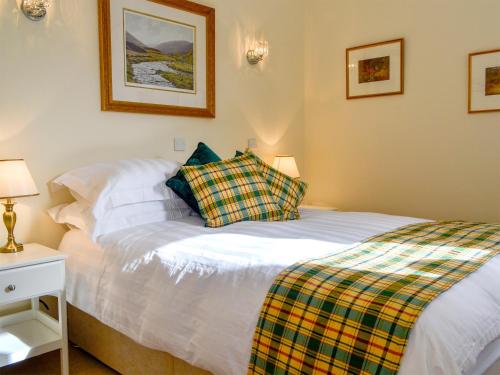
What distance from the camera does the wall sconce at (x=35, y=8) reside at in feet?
7.60

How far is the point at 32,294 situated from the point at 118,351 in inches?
18.0

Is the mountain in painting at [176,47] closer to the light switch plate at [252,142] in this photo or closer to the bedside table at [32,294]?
the light switch plate at [252,142]

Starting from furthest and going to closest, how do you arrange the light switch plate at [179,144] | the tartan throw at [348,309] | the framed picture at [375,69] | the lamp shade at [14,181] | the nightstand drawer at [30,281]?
the framed picture at [375,69]
the light switch plate at [179,144]
the lamp shade at [14,181]
the nightstand drawer at [30,281]
the tartan throw at [348,309]

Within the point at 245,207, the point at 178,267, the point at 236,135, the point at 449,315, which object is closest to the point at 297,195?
the point at 245,207

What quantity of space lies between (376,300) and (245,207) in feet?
4.26

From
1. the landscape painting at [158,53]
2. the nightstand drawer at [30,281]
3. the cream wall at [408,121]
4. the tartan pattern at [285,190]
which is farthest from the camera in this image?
the cream wall at [408,121]

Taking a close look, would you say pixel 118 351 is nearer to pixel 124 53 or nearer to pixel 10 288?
pixel 10 288

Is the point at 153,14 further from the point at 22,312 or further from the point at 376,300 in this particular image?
the point at 376,300

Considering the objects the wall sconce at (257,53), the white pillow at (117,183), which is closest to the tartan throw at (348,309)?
the white pillow at (117,183)

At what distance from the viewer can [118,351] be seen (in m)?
2.07

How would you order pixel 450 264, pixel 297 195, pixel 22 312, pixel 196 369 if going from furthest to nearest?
pixel 297 195
pixel 22 312
pixel 196 369
pixel 450 264

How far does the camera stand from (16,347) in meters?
2.00

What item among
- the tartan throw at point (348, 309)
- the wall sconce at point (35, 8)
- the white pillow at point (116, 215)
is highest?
the wall sconce at point (35, 8)

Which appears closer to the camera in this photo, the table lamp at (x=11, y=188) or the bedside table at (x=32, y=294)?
the bedside table at (x=32, y=294)
